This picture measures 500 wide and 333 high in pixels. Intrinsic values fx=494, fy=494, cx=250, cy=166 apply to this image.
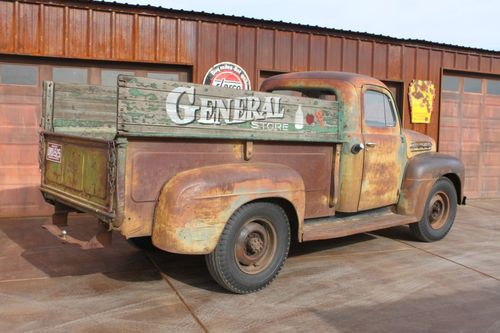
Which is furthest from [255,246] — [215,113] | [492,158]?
[492,158]

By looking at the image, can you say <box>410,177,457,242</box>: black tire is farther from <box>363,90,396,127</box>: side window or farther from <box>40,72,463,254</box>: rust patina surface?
<box>363,90,396,127</box>: side window

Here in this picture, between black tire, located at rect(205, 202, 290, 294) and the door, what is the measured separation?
4.89 ft

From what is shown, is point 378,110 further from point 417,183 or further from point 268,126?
point 268,126

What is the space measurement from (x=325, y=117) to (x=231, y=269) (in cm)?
195

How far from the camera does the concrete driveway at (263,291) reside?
12.8 ft

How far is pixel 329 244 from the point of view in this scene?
6.52 metres

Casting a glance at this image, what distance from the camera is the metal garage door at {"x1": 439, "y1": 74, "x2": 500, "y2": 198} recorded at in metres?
11.2

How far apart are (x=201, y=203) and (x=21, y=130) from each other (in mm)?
5108

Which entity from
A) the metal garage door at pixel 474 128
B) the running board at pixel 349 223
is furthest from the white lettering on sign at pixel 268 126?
the metal garage door at pixel 474 128

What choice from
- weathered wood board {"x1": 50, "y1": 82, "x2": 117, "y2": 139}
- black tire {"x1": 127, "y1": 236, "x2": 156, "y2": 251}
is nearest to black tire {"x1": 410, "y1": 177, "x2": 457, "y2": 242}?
black tire {"x1": 127, "y1": 236, "x2": 156, "y2": 251}

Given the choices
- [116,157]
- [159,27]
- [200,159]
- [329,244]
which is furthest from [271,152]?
[159,27]

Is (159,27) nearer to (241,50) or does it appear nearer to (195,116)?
(241,50)

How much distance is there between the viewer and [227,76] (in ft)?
28.9

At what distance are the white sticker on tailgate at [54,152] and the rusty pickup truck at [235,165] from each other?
0.01 meters
